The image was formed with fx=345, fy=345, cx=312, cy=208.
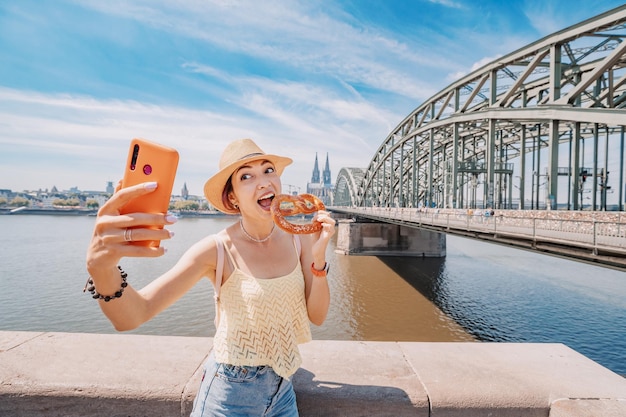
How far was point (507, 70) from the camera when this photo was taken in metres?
24.2

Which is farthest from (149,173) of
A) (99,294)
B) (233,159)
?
(233,159)

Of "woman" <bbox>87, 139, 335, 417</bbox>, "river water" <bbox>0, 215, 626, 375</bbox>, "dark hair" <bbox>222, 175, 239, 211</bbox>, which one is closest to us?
"woman" <bbox>87, 139, 335, 417</bbox>

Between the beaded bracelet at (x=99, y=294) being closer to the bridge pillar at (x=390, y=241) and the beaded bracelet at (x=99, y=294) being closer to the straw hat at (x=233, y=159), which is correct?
the straw hat at (x=233, y=159)

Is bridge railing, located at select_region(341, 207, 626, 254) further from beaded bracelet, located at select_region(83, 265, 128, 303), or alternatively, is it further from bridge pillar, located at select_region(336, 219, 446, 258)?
bridge pillar, located at select_region(336, 219, 446, 258)

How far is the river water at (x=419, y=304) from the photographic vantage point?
12680 millimetres

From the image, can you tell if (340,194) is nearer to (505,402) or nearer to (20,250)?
(20,250)

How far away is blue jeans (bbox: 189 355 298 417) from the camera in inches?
65.3


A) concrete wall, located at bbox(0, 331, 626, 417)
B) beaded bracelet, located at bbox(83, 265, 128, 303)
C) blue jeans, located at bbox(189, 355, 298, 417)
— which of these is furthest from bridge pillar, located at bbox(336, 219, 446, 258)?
beaded bracelet, located at bbox(83, 265, 128, 303)

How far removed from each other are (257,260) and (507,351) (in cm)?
202

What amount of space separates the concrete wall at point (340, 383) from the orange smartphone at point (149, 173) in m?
1.18

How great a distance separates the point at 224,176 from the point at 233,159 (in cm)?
12

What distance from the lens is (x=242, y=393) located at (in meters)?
1.68

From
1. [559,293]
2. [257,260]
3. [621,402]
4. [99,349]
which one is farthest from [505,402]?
[559,293]

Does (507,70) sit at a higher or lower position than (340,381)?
higher
